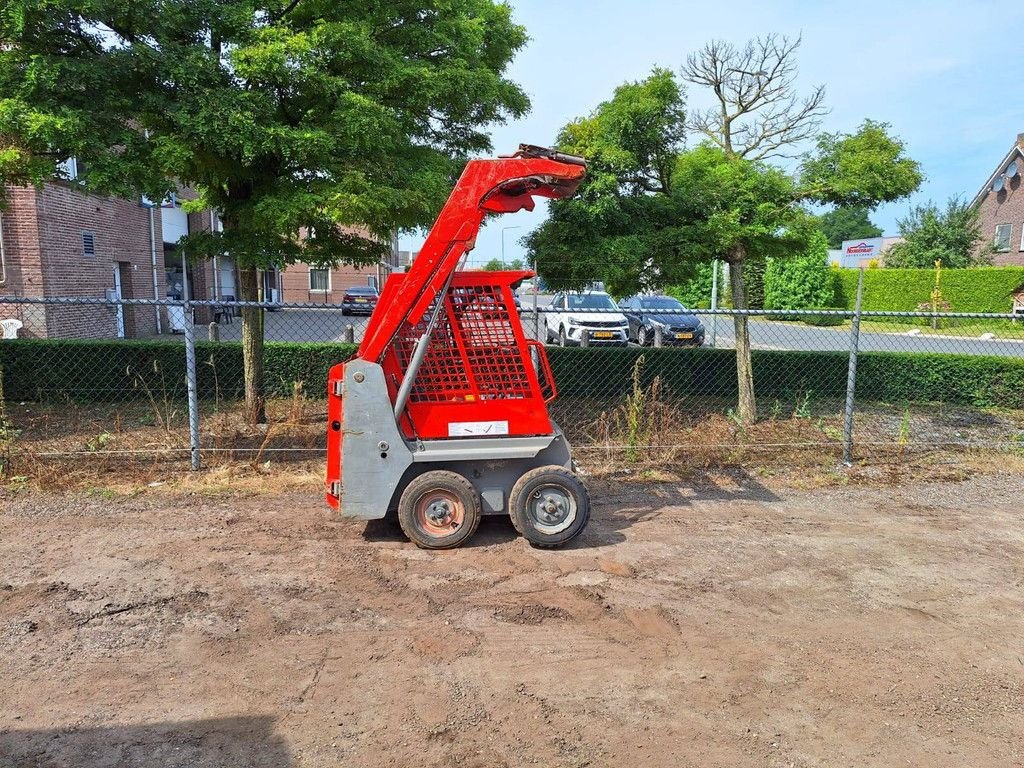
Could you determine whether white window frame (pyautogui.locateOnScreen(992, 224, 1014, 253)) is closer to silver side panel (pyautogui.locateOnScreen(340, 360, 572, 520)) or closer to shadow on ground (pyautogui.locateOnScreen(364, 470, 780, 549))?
shadow on ground (pyautogui.locateOnScreen(364, 470, 780, 549))

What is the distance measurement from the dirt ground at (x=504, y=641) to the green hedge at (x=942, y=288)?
1072 inches

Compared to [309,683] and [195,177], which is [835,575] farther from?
[195,177]

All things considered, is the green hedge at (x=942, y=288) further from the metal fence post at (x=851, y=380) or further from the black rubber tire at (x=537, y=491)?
the black rubber tire at (x=537, y=491)

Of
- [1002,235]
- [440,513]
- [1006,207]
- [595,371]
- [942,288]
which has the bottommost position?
[440,513]

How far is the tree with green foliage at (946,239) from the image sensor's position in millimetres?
32031

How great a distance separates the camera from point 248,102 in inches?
257

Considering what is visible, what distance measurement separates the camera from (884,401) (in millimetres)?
11742

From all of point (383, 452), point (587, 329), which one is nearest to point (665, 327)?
point (587, 329)

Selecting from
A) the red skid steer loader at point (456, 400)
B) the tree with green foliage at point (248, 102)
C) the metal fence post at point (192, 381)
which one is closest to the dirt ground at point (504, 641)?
the red skid steer loader at point (456, 400)

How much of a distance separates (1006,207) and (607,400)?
36.4 meters

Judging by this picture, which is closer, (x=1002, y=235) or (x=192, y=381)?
(x=192, y=381)

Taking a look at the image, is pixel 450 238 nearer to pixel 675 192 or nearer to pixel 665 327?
pixel 675 192

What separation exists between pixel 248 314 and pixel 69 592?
15.7 feet

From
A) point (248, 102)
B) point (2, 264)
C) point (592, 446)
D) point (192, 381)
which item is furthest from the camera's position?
point (2, 264)
